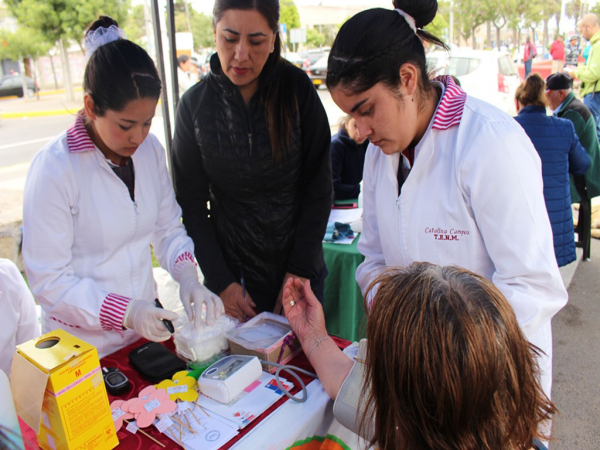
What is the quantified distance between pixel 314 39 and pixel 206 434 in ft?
119

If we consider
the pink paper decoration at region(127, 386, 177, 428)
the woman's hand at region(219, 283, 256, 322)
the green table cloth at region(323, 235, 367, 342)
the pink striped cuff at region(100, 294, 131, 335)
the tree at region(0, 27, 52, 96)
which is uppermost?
the tree at region(0, 27, 52, 96)

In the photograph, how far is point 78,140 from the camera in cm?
134

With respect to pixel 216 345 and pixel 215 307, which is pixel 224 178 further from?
pixel 216 345

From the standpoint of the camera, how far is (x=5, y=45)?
9391 mm

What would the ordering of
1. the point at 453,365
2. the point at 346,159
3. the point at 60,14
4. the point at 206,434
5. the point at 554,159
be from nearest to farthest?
the point at 453,365 → the point at 206,434 → the point at 554,159 → the point at 346,159 → the point at 60,14

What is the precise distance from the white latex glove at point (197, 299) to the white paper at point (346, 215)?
1421 mm

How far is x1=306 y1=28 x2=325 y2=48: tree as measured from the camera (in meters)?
34.4

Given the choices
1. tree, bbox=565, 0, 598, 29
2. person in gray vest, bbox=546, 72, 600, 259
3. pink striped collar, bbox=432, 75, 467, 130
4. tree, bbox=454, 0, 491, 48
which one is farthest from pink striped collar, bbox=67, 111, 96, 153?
tree, bbox=454, 0, 491, 48

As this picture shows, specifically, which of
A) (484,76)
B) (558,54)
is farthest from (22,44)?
(558,54)

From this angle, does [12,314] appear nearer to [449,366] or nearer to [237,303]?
[237,303]

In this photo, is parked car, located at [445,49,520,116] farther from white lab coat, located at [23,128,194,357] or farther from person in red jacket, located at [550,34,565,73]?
white lab coat, located at [23,128,194,357]

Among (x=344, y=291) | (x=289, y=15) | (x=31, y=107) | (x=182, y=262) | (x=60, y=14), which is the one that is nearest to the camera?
(x=182, y=262)

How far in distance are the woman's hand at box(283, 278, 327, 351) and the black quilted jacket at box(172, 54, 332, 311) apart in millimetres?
303

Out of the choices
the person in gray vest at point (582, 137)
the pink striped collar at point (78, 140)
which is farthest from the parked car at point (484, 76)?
the pink striped collar at point (78, 140)
